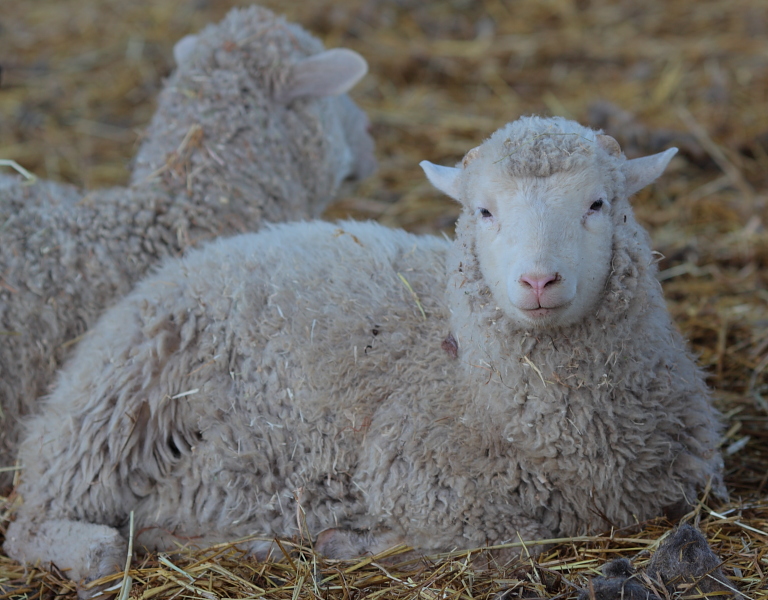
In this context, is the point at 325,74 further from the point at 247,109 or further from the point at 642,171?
the point at 642,171

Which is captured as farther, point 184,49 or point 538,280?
point 184,49

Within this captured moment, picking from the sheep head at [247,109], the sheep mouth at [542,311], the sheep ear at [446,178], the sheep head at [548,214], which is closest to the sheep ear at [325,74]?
the sheep head at [247,109]

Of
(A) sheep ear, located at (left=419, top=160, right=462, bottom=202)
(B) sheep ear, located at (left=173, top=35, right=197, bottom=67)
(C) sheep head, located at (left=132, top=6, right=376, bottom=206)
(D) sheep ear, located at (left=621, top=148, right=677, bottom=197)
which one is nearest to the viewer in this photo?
(D) sheep ear, located at (left=621, top=148, right=677, bottom=197)

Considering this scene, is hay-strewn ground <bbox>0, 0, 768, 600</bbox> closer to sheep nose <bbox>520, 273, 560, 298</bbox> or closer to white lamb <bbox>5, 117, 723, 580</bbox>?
white lamb <bbox>5, 117, 723, 580</bbox>

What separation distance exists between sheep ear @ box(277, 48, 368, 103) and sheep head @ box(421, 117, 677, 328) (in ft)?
5.53

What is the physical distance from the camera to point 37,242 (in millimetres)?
3859

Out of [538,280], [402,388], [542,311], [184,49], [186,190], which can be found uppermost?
[184,49]

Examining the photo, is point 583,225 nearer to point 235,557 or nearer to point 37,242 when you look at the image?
point 235,557

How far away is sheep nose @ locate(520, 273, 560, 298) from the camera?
2584 mm

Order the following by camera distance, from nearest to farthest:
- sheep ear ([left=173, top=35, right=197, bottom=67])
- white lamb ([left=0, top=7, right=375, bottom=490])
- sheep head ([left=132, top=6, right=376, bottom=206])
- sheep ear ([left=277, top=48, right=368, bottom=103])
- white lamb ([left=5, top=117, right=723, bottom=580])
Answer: white lamb ([left=5, top=117, right=723, bottom=580]) < white lamb ([left=0, top=7, right=375, bottom=490]) < sheep head ([left=132, top=6, right=376, bottom=206]) < sheep ear ([left=277, top=48, right=368, bottom=103]) < sheep ear ([left=173, top=35, right=197, bottom=67])

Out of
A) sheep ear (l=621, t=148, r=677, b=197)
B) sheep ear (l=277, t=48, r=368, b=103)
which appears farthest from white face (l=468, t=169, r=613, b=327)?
sheep ear (l=277, t=48, r=368, b=103)

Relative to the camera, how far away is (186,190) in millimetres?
4188

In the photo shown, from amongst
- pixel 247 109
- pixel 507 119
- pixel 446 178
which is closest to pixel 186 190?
pixel 247 109

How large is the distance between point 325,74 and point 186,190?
930mm
